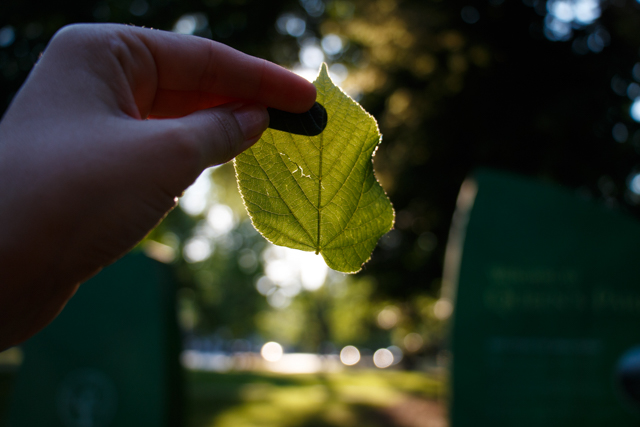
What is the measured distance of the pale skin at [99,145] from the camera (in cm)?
79

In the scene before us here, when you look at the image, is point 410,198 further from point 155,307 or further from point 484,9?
point 155,307

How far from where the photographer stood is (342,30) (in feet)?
32.5

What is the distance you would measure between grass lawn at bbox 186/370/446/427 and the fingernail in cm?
1023

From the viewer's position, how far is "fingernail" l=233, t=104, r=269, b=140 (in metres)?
0.92

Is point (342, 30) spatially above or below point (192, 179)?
above

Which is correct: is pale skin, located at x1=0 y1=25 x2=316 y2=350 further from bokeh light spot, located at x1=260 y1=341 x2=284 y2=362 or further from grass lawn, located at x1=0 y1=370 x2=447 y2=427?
bokeh light spot, located at x1=260 y1=341 x2=284 y2=362

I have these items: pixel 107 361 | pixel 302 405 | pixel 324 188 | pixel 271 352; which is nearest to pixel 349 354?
pixel 271 352

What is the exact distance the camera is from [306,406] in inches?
524

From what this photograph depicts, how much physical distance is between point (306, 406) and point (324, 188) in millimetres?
13579

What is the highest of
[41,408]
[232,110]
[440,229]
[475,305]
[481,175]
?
[440,229]

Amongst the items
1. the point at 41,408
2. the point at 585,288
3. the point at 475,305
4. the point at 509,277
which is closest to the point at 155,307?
the point at 41,408

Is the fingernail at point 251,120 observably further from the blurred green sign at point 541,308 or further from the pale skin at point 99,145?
the blurred green sign at point 541,308

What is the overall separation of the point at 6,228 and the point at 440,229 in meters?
11.1

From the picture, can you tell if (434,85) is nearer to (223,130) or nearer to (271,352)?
(223,130)
